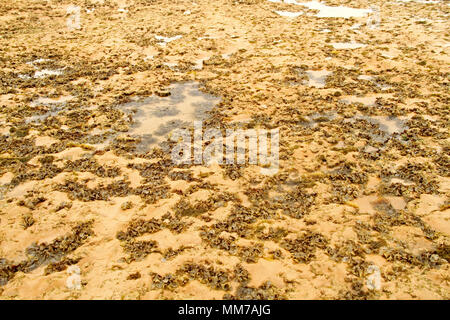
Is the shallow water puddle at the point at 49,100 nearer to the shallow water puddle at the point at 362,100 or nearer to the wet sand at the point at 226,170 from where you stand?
the wet sand at the point at 226,170

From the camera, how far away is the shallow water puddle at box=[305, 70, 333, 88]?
26.3 ft

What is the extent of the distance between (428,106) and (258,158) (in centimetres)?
411

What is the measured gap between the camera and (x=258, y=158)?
18.8 ft

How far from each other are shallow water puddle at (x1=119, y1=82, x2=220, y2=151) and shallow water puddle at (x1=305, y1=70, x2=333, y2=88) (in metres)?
2.44

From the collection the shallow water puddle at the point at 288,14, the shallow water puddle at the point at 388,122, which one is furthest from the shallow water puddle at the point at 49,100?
the shallow water puddle at the point at 288,14

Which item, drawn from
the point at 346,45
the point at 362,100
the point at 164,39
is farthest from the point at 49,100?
the point at 346,45

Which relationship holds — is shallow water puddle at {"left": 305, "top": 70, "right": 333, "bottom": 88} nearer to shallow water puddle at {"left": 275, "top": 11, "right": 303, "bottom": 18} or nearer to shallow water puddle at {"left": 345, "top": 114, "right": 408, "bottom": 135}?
shallow water puddle at {"left": 345, "top": 114, "right": 408, "bottom": 135}

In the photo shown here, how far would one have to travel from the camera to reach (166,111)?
7195 mm

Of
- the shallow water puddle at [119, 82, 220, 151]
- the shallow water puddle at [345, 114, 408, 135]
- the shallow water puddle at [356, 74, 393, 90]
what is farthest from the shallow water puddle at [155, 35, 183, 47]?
the shallow water puddle at [345, 114, 408, 135]

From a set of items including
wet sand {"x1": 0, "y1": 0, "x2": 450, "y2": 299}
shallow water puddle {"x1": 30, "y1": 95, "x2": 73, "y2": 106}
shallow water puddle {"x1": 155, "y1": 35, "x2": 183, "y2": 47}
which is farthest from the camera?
shallow water puddle {"x1": 155, "y1": 35, "x2": 183, "y2": 47}

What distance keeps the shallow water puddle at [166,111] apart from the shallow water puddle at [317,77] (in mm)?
2439

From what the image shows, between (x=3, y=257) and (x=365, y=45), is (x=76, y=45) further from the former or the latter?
(x=365, y=45)

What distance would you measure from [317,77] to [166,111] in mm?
3941

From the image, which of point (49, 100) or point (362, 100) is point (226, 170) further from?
point (49, 100)
